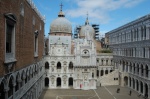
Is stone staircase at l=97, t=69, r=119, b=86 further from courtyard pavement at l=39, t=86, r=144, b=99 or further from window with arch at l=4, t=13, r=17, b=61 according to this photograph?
window with arch at l=4, t=13, r=17, b=61

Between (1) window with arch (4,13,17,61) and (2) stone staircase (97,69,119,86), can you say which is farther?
(2) stone staircase (97,69,119,86)

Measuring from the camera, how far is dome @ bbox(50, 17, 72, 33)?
6400 centimetres

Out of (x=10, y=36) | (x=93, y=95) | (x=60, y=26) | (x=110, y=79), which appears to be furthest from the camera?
(x=60, y=26)

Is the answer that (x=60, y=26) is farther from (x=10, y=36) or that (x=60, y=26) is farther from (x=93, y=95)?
(x=10, y=36)

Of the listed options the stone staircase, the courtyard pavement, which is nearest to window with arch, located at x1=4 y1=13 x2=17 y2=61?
the courtyard pavement

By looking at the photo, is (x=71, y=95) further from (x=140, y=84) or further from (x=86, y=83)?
(x=140, y=84)

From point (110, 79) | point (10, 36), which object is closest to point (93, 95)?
point (110, 79)

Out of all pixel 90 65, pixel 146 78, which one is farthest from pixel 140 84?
pixel 90 65

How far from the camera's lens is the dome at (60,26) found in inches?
2520

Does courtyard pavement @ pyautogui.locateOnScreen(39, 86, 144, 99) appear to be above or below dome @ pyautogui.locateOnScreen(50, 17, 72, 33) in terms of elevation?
below

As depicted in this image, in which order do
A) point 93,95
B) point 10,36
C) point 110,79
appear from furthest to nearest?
point 110,79
point 93,95
point 10,36

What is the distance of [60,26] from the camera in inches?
2522

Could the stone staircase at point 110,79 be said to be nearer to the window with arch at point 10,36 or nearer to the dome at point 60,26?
the dome at point 60,26

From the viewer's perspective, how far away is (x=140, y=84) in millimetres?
44781
